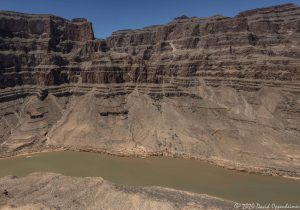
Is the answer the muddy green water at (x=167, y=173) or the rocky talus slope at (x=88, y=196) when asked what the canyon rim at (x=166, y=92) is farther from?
the rocky talus slope at (x=88, y=196)

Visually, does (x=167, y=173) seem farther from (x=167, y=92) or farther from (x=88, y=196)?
(x=167, y=92)

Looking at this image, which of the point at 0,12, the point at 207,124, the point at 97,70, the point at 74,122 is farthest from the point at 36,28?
the point at 207,124

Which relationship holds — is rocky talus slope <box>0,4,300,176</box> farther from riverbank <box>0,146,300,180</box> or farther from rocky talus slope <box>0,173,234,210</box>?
rocky talus slope <box>0,173,234,210</box>

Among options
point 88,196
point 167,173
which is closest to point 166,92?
point 167,173

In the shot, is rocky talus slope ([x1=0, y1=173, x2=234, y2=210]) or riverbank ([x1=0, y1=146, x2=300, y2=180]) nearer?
rocky talus slope ([x1=0, y1=173, x2=234, y2=210])

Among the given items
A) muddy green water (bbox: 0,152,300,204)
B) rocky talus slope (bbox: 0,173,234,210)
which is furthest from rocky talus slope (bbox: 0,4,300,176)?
rocky talus slope (bbox: 0,173,234,210)

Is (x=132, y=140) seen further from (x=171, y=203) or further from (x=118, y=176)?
(x=171, y=203)

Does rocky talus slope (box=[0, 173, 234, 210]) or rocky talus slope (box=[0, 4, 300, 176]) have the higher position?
rocky talus slope (box=[0, 4, 300, 176])
